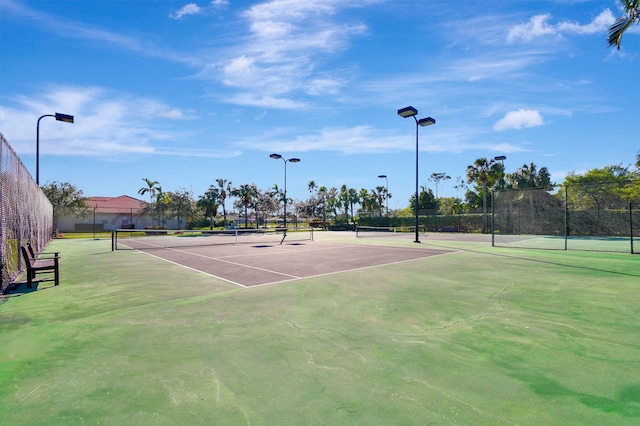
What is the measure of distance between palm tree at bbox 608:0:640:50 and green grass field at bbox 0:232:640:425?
11228mm

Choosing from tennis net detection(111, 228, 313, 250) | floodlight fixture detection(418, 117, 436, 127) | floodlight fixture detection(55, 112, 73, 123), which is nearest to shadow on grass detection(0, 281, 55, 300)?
tennis net detection(111, 228, 313, 250)

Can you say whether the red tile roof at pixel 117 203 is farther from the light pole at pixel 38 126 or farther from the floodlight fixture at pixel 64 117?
the floodlight fixture at pixel 64 117

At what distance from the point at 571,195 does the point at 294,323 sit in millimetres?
29244

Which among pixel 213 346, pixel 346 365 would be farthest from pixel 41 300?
pixel 346 365

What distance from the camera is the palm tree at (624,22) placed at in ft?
41.1

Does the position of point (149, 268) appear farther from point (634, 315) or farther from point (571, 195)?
point (571, 195)

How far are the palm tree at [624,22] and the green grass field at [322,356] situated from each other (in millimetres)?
11228

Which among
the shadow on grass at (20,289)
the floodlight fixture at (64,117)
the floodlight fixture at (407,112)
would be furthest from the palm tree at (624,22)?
the floodlight fixture at (64,117)

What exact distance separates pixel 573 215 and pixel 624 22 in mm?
18325

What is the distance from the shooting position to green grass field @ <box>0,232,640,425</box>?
2744mm

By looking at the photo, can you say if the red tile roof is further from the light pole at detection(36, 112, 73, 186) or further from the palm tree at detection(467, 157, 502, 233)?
the palm tree at detection(467, 157, 502, 233)

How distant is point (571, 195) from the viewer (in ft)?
86.1

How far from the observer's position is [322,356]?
12.5 ft

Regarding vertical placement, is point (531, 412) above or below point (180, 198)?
below
